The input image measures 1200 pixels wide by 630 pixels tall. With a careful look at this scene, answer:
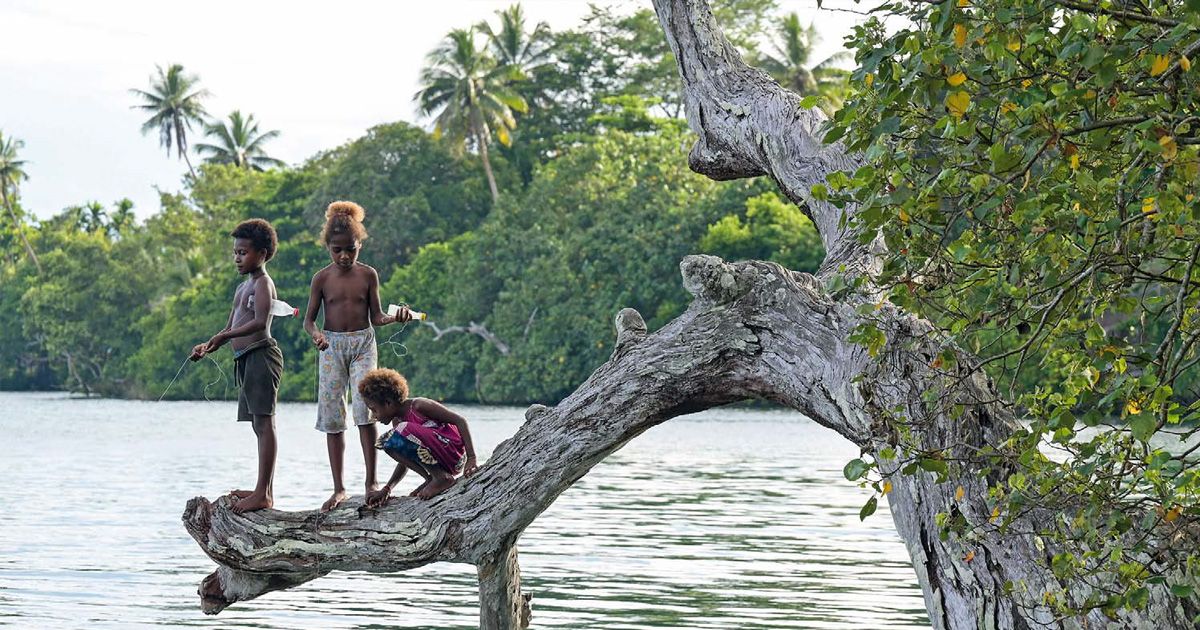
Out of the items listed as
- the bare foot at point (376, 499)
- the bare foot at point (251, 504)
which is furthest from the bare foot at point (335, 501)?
the bare foot at point (251, 504)

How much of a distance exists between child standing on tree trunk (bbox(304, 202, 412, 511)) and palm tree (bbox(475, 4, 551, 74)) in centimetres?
5197

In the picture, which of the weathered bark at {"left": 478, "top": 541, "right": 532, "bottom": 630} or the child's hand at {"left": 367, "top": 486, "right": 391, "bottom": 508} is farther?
the weathered bark at {"left": 478, "top": 541, "right": 532, "bottom": 630}

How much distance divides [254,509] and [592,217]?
42779 mm

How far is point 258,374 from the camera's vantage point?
7938mm

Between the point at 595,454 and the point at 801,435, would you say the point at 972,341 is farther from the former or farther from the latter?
the point at 801,435

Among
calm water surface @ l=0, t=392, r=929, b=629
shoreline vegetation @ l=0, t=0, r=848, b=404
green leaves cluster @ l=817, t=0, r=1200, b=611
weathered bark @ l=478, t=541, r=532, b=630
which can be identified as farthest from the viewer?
shoreline vegetation @ l=0, t=0, r=848, b=404

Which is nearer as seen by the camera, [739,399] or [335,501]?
[739,399]

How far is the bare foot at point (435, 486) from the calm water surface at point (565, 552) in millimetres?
4399

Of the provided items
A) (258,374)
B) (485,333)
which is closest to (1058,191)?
(258,374)

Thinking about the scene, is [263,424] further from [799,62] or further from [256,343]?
[799,62]

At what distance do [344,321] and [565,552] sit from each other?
882 centimetres

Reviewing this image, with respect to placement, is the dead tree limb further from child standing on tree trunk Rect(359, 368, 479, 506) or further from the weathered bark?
child standing on tree trunk Rect(359, 368, 479, 506)

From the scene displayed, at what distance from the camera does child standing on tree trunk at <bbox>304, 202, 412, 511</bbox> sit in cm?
793

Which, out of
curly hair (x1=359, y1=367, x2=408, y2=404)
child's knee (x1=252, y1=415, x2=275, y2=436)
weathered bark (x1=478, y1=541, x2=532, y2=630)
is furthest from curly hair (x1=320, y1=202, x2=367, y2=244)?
weathered bark (x1=478, y1=541, x2=532, y2=630)
